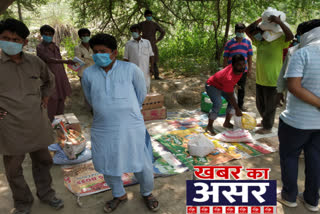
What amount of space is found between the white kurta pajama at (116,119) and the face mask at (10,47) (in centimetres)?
61

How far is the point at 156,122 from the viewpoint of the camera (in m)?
5.32

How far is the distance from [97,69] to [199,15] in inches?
260

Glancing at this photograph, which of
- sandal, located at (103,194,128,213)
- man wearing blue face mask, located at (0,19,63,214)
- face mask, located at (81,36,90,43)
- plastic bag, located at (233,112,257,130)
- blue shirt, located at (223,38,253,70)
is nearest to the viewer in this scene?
man wearing blue face mask, located at (0,19,63,214)

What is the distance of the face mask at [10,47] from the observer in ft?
7.37

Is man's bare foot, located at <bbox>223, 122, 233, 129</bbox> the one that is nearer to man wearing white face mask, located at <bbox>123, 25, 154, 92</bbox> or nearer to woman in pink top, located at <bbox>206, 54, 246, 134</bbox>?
woman in pink top, located at <bbox>206, 54, 246, 134</bbox>

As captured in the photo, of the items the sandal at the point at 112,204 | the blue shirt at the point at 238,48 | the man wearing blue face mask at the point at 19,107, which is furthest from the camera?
the blue shirt at the point at 238,48

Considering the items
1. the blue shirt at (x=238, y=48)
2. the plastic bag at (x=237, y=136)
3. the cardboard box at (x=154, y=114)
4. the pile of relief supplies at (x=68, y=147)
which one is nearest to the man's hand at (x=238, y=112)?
the plastic bag at (x=237, y=136)

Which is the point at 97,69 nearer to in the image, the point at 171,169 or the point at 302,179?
the point at 171,169

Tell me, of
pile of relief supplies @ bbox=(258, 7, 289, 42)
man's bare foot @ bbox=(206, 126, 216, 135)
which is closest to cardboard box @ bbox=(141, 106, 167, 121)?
man's bare foot @ bbox=(206, 126, 216, 135)

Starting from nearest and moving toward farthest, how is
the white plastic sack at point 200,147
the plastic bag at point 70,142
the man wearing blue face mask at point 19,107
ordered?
the man wearing blue face mask at point 19,107 → the plastic bag at point 70,142 → the white plastic sack at point 200,147

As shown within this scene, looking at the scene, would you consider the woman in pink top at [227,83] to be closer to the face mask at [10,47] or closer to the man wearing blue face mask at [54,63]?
the man wearing blue face mask at [54,63]

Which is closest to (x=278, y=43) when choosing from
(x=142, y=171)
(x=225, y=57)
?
(x=225, y=57)

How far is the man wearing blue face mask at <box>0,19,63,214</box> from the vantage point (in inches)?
89.5

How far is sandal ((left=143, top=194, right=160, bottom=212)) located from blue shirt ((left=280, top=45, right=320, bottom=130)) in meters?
1.51
